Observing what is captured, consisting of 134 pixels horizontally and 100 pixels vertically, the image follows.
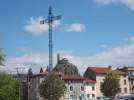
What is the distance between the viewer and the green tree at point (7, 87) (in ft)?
273

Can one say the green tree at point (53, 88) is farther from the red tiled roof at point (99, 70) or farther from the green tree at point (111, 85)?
the red tiled roof at point (99, 70)

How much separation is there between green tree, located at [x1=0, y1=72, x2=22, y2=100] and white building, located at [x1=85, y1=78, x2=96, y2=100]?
26.3 meters

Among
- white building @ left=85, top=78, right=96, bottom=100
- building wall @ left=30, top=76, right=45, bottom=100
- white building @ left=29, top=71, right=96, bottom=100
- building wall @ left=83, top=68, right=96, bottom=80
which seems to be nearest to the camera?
building wall @ left=30, top=76, right=45, bottom=100

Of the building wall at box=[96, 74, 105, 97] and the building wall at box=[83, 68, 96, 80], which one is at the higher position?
the building wall at box=[83, 68, 96, 80]

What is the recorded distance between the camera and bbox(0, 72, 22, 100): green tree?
Answer: 273ft

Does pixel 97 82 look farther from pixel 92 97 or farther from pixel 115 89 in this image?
pixel 115 89

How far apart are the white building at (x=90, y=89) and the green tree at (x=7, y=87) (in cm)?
2625

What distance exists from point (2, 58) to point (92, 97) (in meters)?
83.3

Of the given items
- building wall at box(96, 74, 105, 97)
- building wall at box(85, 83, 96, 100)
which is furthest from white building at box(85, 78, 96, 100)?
building wall at box(96, 74, 105, 97)

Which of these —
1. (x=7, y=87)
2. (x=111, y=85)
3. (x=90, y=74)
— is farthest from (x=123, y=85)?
(x=7, y=87)

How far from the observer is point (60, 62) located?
153125 mm

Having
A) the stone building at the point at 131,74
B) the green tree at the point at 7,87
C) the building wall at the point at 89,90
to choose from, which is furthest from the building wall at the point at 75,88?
the stone building at the point at 131,74

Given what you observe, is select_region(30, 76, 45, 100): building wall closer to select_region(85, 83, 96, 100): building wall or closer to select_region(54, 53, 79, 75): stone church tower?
select_region(85, 83, 96, 100): building wall

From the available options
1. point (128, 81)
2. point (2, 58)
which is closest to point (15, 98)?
point (128, 81)
